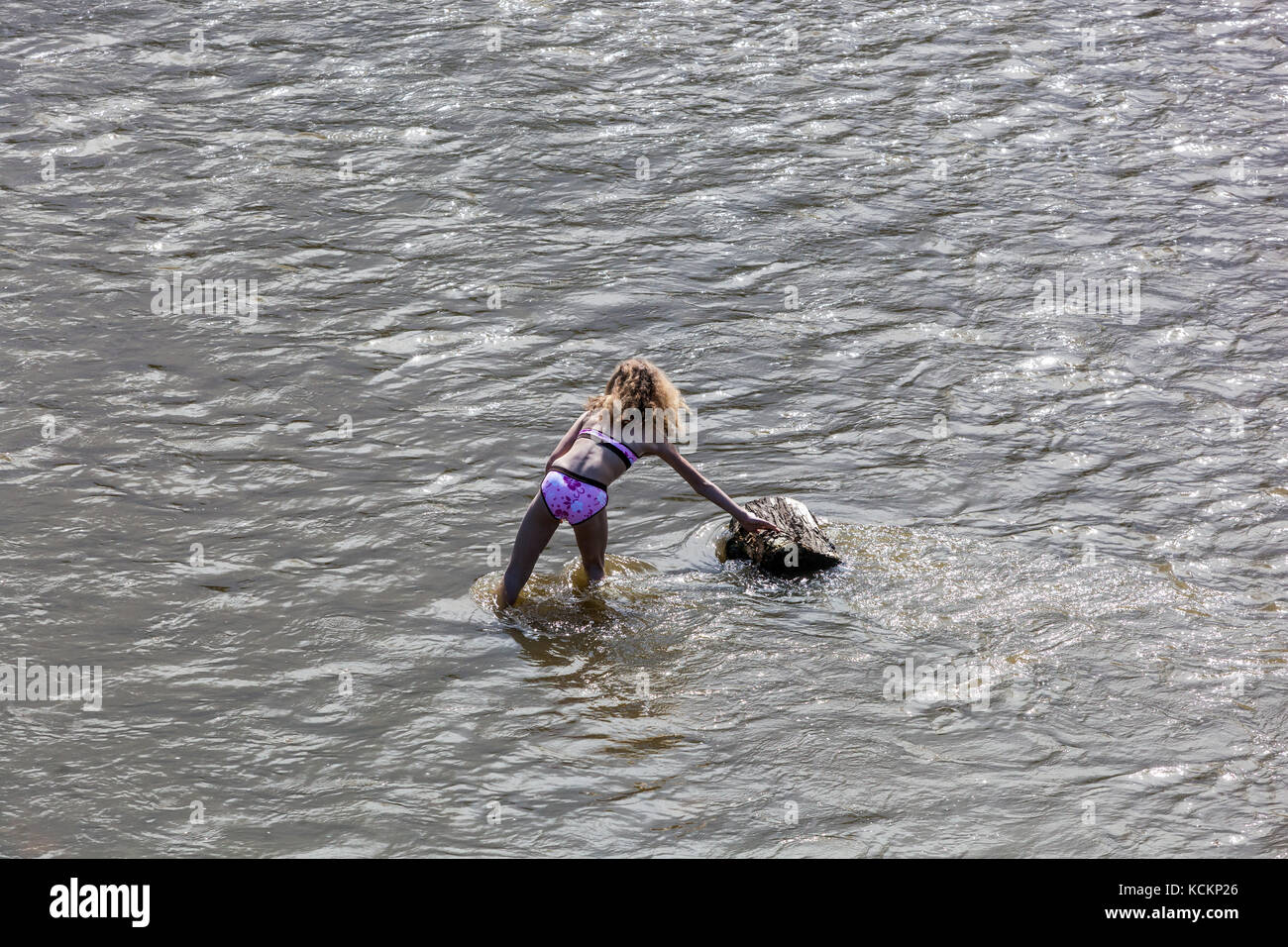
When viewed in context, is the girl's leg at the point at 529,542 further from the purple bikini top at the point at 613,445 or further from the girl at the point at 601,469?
the purple bikini top at the point at 613,445

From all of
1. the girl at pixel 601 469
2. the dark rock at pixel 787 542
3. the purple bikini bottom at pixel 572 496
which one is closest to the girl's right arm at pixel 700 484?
the girl at pixel 601 469

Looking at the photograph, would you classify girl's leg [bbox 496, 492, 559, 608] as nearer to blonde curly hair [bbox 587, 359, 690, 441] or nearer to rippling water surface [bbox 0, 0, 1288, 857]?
rippling water surface [bbox 0, 0, 1288, 857]

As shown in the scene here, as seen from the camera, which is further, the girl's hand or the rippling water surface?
the girl's hand

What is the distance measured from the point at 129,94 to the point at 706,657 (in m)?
12.7

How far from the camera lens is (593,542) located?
8781mm

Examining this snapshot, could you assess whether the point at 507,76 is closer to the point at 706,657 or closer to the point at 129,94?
the point at 129,94

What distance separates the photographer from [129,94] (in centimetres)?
1672

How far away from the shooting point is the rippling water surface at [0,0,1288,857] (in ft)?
23.6

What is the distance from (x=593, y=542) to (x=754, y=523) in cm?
112

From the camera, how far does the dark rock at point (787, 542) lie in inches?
350

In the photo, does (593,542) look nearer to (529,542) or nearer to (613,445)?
(529,542)

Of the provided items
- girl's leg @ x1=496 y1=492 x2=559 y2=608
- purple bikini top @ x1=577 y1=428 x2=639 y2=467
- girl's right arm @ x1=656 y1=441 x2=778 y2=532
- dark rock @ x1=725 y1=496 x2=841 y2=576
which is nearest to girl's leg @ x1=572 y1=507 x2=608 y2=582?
girl's leg @ x1=496 y1=492 x2=559 y2=608

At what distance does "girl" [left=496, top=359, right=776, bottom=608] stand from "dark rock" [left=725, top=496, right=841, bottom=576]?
0.21m
